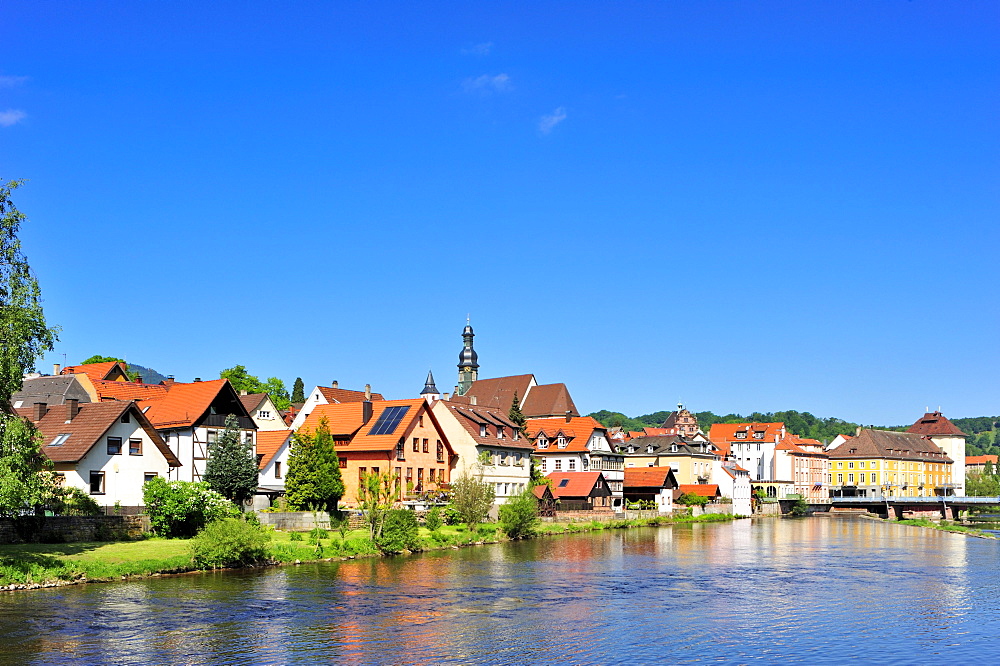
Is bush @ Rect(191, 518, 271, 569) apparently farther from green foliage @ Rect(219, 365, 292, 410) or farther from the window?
green foliage @ Rect(219, 365, 292, 410)

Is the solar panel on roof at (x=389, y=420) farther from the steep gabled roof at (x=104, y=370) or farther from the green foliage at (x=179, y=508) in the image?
the steep gabled roof at (x=104, y=370)

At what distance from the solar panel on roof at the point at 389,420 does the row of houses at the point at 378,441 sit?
4.6 inches

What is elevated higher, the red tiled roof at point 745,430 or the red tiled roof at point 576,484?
the red tiled roof at point 745,430

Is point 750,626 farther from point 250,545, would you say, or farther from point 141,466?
point 141,466

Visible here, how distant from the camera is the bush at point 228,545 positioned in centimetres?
4503

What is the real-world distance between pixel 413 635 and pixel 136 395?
6618 centimetres

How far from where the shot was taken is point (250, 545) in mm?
46562

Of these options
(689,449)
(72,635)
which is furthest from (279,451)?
(689,449)

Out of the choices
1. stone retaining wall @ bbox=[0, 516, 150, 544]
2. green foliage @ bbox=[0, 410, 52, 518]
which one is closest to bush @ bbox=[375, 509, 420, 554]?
stone retaining wall @ bbox=[0, 516, 150, 544]

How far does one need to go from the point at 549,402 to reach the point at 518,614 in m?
113

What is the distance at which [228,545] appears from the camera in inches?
1794

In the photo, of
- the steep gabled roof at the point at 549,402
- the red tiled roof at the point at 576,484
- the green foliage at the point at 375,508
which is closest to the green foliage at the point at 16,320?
the green foliage at the point at 375,508

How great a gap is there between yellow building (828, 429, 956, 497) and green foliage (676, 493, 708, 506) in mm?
73905

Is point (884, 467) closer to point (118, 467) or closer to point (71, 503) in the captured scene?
point (118, 467)
